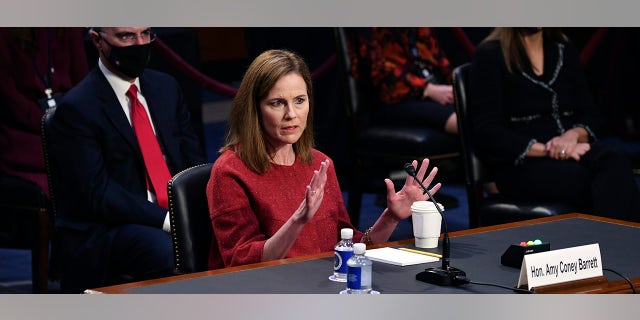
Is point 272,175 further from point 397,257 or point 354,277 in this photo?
point 354,277

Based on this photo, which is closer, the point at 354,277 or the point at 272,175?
the point at 354,277

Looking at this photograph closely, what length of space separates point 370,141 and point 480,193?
1.13 m

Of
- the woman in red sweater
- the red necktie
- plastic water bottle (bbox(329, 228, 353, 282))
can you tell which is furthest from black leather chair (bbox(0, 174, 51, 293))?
plastic water bottle (bbox(329, 228, 353, 282))

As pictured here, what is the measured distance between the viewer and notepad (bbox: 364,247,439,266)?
306 cm

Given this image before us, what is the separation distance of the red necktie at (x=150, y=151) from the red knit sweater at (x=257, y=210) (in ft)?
3.49

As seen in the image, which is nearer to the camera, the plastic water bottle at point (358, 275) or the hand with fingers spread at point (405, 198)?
the plastic water bottle at point (358, 275)

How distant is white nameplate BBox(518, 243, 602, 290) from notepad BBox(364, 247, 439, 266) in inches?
13.2

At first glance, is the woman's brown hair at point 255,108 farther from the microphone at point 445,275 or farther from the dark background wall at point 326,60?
the dark background wall at point 326,60

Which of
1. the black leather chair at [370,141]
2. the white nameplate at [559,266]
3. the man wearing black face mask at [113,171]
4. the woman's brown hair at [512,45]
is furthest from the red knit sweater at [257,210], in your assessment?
the black leather chair at [370,141]

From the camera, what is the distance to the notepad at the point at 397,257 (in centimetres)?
306

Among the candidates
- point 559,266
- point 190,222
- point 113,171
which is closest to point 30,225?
point 113,171

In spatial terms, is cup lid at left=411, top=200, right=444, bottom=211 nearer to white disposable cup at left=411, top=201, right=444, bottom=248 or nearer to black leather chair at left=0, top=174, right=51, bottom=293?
white disposable cup at left=411, top=201, right=444, bottom=248

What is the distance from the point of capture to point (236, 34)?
10.3 m

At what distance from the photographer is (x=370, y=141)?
5.94 meters
